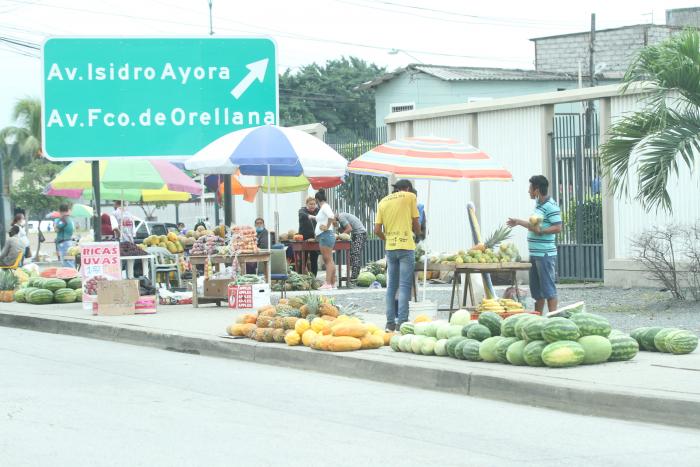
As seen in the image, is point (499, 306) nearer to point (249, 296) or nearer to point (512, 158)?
point (249, 296)

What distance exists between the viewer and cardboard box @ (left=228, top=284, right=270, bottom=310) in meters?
18.9

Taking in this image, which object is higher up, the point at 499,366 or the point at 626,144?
the point at 626,144

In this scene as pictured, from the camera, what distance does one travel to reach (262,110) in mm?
21219

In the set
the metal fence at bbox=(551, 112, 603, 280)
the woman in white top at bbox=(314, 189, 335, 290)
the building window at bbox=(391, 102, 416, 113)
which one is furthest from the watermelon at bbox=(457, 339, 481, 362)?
the building window at bbox=(391, 102, 416, 113)

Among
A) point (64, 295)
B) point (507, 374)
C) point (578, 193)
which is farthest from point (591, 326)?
point (64, 295)

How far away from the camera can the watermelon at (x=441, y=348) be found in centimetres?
1209

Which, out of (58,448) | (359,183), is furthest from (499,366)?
(359,183)

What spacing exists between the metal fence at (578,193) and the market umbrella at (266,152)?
5433 millimetres

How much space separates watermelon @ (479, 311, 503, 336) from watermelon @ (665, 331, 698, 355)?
1694mm

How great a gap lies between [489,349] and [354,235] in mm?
14272

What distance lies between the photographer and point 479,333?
11906 mm

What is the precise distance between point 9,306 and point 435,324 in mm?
11321

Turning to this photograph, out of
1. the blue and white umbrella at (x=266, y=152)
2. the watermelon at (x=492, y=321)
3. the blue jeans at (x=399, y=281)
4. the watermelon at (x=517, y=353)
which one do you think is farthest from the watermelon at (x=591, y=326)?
the blue and white umbrella at (x=266, y=152)

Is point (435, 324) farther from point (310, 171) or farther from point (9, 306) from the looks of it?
point (9, 306)
